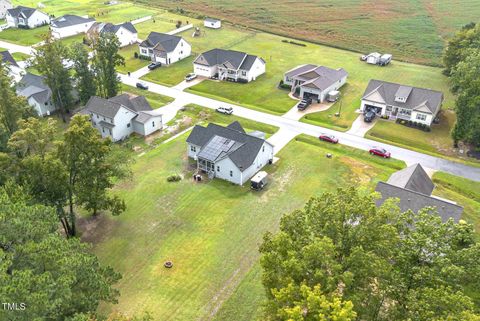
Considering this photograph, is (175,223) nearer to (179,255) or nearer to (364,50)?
(179,255)

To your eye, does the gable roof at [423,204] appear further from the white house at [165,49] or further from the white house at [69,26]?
the white house at [69,26]

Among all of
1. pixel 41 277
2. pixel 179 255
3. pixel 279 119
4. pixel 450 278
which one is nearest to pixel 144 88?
pixel 279 119

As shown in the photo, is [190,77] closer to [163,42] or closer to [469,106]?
[163,42]

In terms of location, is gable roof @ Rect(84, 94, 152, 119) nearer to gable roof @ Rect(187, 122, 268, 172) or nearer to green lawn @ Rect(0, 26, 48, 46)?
gable roof @ Rect(187, 122, 268, 172)

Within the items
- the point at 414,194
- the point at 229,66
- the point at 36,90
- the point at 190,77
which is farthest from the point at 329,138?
the point at 36,90

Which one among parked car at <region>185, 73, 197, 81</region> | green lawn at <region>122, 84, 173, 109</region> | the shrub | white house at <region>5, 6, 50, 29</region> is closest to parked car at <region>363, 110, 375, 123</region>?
the shrub

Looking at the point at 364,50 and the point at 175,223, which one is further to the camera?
the point at 364,50
